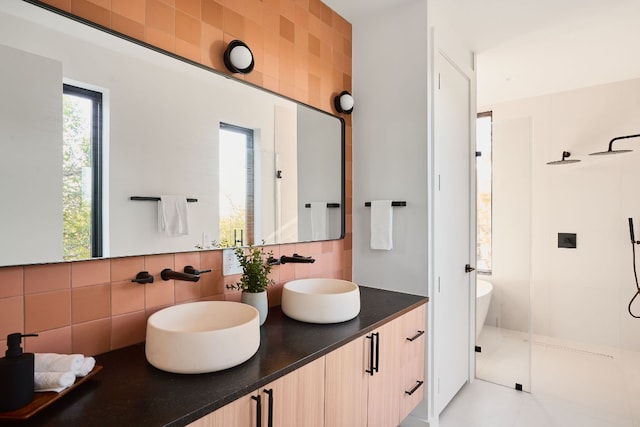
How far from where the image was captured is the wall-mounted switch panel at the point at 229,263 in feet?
4.89

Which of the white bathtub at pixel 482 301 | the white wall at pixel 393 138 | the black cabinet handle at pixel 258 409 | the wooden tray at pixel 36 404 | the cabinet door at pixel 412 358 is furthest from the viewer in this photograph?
the white bathtub at pixel 482 301

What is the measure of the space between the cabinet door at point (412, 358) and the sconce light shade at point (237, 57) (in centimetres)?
139

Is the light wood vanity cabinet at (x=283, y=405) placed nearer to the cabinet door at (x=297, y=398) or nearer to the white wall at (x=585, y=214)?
the cabinet door at (x=297, y=398)

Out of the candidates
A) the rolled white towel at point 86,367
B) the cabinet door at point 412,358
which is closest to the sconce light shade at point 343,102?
the cabinet door at point 412,358

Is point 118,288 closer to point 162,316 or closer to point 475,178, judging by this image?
point 162,316

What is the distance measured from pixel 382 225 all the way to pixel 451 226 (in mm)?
551

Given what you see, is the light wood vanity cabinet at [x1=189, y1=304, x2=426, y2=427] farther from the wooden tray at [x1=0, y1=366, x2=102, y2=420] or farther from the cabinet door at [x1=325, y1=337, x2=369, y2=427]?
the wooden tray at [x1=0, y1=366, x2=102, y2=420]

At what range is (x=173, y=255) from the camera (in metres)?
1.33

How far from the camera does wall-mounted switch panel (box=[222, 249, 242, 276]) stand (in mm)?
1490

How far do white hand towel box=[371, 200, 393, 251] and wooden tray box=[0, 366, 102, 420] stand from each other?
5.07 feet

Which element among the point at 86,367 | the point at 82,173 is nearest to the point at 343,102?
the point at 82,173

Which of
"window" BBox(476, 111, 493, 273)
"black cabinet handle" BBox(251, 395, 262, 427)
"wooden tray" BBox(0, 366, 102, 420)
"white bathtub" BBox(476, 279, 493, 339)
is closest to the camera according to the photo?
"wooden tray" BBox(0, 366, 102, 420)

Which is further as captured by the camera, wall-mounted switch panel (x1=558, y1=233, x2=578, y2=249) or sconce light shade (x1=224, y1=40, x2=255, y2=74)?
wall-mounted switch panel (x1=558, y1=233, x2=578, y2=249)

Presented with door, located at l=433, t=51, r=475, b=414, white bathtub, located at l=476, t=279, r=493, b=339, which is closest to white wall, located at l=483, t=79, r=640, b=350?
white bathtub, located at l=476, t=279, r=493, b=339
